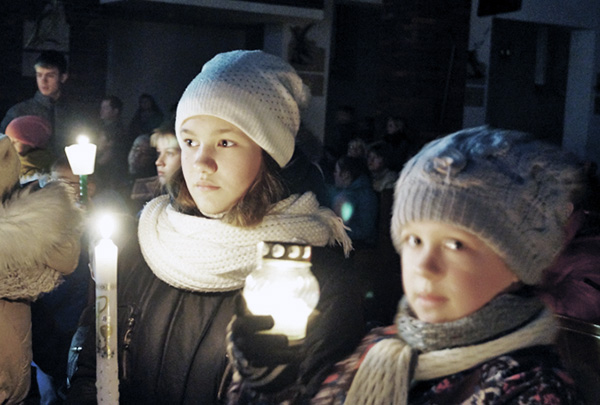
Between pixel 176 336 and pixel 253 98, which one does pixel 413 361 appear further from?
pixel 253 98

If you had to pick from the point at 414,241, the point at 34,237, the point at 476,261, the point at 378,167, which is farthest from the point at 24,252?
the point at 378,167

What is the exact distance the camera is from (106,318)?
1758mm

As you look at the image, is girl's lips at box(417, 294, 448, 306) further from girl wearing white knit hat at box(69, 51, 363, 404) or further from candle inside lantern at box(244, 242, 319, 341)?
girl wearing white knit hat at box(69, 51, 363, 404)

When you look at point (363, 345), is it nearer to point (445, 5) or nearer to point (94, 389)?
point (94, 389)

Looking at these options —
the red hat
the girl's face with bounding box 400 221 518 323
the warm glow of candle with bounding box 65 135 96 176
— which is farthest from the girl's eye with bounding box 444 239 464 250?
the red hat

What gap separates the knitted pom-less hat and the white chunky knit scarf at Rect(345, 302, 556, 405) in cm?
86

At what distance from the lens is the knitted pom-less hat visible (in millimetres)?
2236

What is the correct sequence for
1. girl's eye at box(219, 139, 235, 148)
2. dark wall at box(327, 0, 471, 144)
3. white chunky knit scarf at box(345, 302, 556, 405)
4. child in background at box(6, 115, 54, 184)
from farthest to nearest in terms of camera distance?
dark wall at box(327, 0, 471, 144) < child in background at box(6, 115, 54, 184) < girl's eye at box(219, 139, 235, 148) < white chunky knit scarf at box(345, 302, 556, 405)

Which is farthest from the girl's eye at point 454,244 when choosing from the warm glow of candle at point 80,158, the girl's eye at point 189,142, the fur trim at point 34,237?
the warm glow of candle at point 80,158

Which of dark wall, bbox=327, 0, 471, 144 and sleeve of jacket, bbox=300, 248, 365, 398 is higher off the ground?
dark wall, bbox=327, 0, 471, 144

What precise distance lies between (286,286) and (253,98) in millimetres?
821

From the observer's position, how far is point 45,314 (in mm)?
2766

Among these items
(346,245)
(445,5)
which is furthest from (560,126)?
(346,245)

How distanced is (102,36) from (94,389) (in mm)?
10494
